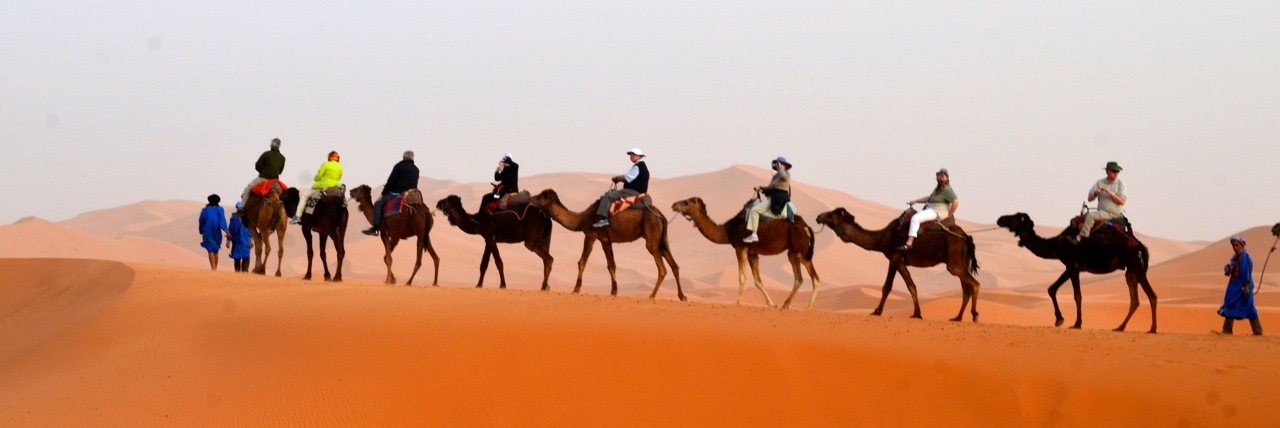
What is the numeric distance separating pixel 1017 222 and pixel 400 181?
9852 millimetres

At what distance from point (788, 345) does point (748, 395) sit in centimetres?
110

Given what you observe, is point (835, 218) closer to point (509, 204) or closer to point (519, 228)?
point (519, 228)

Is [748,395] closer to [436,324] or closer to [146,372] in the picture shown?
[436,324]

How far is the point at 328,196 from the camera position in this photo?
2184 centimetres

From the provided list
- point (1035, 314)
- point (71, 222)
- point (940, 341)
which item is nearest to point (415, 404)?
point (940, 341)

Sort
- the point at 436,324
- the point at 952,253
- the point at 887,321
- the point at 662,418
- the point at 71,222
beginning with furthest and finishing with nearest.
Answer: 1. the point at 71,222
2. the point at 952,253
3. the point at 887,321
4. the point at 436,324
5. the point at 662,418

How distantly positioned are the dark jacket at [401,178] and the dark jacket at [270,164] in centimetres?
310

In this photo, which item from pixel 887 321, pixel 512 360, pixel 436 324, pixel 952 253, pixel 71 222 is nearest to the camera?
pixel 512 360

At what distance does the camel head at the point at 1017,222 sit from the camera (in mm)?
17797

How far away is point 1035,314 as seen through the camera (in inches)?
1188

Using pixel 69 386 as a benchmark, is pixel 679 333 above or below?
above

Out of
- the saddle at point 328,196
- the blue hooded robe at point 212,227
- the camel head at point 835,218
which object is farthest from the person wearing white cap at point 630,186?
the blue hooded robe at point 212,227

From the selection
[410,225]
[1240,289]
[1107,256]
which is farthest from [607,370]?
[1240,289]

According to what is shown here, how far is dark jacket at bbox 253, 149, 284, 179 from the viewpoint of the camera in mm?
22922
